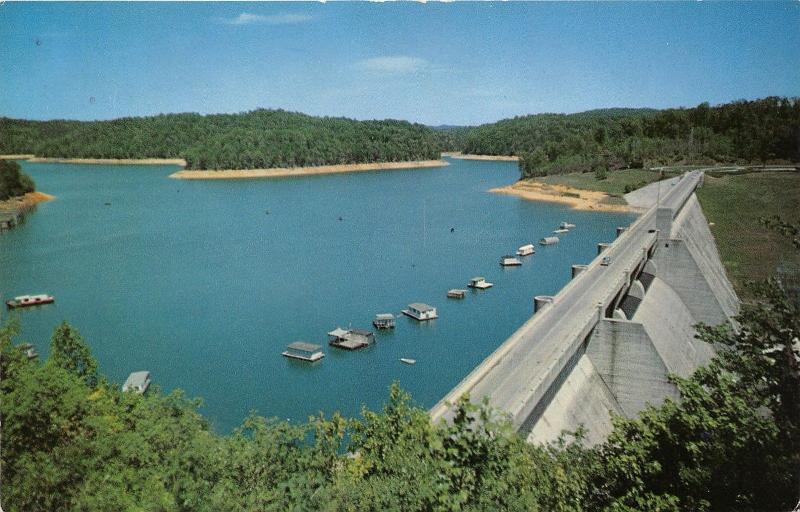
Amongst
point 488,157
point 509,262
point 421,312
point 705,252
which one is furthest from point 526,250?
point 488,157

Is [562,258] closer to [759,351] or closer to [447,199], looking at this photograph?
[447,199]

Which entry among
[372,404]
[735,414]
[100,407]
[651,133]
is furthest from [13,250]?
[651,133]

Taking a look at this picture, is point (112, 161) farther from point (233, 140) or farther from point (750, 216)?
point (750, 216)

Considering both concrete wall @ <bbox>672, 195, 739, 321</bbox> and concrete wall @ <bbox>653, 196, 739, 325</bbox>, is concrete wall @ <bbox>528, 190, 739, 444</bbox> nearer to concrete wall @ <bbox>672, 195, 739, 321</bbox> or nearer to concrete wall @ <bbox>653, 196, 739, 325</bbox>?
concrete wall @ <bbox>653, 196, 739, 325</bbox>

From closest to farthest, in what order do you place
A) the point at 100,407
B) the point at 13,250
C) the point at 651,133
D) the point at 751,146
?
the point at 100,407 → the point at 13,250 → the point at 751,146 → the point at 651,133

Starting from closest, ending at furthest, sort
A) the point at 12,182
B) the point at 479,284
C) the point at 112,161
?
the point at 479,284
the point at 12,182
the point at 112,161

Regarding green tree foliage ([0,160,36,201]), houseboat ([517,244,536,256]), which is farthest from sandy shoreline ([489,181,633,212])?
green tree foliage ([0,160,36,201])
